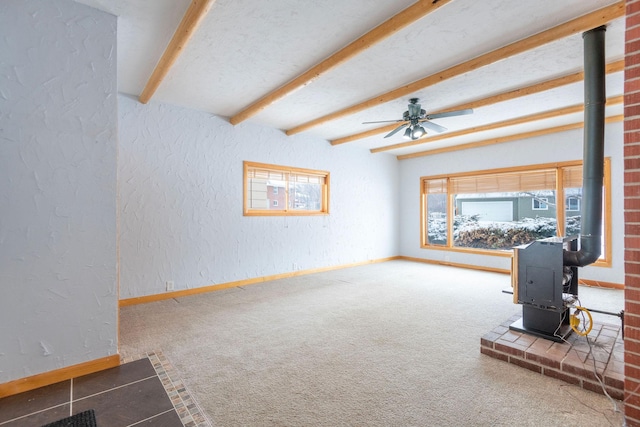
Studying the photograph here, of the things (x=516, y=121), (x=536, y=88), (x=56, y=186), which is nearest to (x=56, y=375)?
(x=56, y=186)

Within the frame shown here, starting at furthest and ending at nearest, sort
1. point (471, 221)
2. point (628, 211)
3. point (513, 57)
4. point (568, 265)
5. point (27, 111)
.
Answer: point (471, 221)
point (513, 57)
point (568, 265)
point (27, 111)
point (628, 211)

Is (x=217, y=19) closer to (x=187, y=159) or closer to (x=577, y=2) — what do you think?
(x=187, y=159)

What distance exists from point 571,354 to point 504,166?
4345 mm

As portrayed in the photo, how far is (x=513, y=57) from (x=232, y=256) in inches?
173

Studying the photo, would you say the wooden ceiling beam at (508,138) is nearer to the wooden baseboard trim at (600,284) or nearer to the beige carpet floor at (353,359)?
the wooden baseboard trim at (600,284)

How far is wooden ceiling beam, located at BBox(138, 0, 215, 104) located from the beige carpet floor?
2616 millimetres

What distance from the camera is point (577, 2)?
2137 millimetres

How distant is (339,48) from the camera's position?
2.72 meters

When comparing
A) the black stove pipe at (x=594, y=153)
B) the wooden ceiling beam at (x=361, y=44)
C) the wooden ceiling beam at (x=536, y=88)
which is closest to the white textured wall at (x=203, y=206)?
the wooden ceiling beam at (x=361, y=44)

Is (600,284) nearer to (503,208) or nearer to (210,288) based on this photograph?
(503,208)

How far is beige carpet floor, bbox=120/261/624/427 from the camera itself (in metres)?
1.75

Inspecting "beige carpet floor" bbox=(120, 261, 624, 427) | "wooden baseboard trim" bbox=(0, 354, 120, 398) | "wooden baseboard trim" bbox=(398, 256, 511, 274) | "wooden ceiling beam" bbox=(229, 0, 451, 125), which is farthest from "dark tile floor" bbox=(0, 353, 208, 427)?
"wooden baseboard trim" bbox=(398, 256, 511, 274)

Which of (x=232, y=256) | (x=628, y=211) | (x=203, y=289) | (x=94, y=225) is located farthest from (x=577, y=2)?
(x=203, y=289)

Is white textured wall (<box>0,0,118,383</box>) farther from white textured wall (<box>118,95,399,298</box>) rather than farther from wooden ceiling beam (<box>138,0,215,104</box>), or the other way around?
white textured wall (<box>118,95,399,298</box>)
